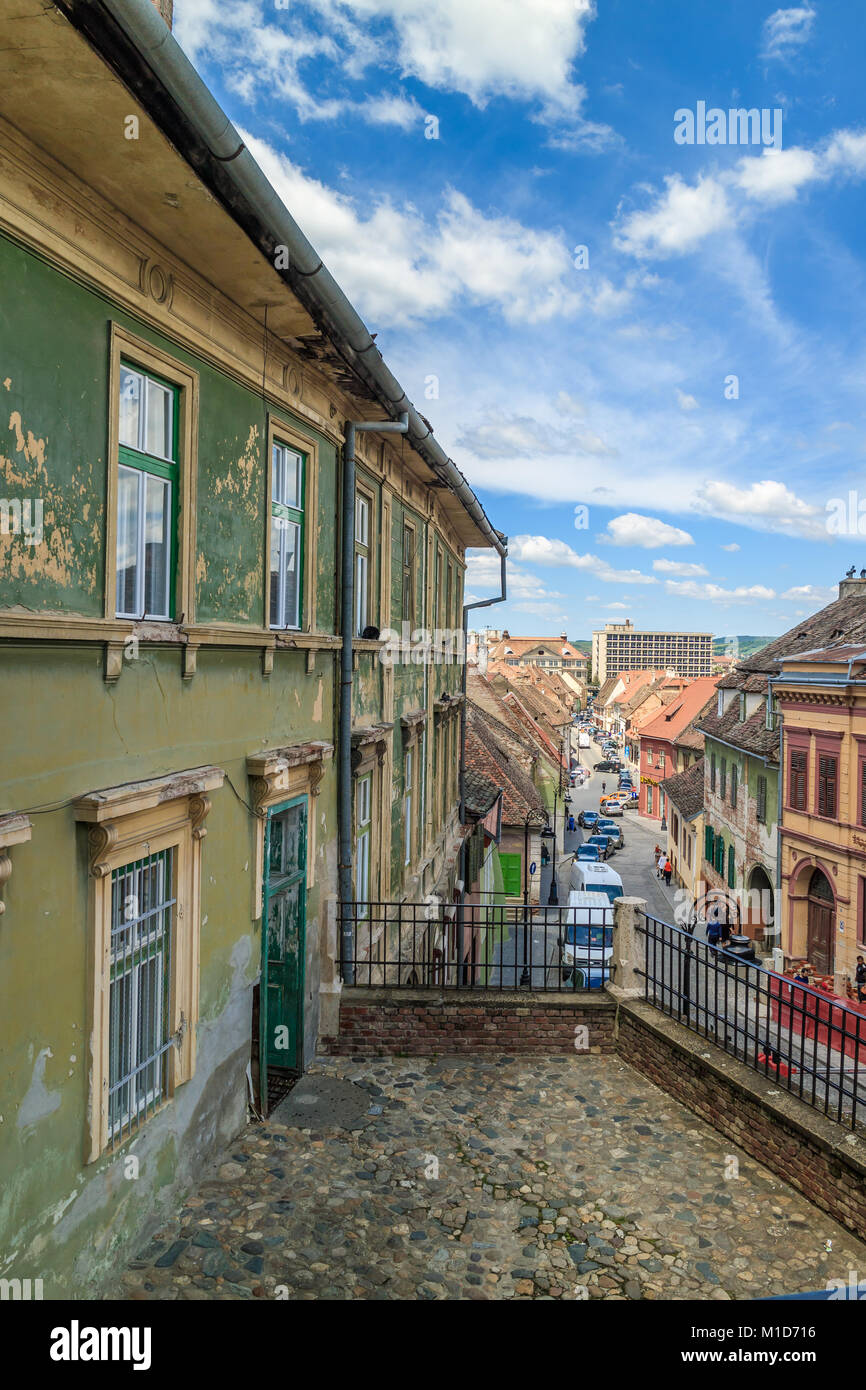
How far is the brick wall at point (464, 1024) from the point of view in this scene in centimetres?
862

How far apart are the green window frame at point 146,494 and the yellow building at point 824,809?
2036 centimetres

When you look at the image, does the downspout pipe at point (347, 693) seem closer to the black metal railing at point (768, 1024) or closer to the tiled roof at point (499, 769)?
the black metal railing at point (768, 1024)

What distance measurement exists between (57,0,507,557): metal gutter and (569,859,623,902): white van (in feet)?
77.3

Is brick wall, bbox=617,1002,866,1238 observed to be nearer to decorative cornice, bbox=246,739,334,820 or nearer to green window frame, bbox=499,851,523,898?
decorative cornice, bbox=246,739,334,820

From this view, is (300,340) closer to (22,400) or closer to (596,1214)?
(22,400)

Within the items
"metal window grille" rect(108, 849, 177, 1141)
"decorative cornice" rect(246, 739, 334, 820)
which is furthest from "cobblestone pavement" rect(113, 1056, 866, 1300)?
"decorative cornice" rect(246, 739, 334, 820)

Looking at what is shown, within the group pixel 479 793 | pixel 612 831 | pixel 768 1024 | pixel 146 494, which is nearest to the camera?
pixel 146 494

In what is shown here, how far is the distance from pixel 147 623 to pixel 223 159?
8.19ft

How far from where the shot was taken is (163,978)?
17.9 ft

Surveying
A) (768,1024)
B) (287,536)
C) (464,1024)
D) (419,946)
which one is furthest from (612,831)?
(287,536)

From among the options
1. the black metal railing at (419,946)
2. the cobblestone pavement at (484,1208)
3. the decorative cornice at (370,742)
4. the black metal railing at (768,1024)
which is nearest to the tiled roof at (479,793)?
the black metal railing at (419,946)

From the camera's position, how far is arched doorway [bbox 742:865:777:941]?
26875 mm

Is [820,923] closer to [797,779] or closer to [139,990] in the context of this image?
[797,779]

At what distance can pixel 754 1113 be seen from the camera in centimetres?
691
